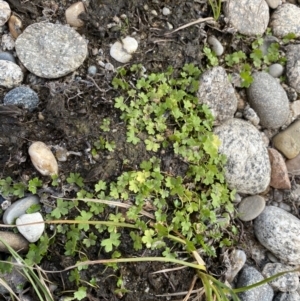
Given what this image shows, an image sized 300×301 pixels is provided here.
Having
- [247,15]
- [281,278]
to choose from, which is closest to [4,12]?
[247,15]

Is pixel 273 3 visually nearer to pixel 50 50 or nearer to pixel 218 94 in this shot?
pixel 218 94

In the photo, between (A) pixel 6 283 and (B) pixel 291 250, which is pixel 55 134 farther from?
(B) pixel 291 250

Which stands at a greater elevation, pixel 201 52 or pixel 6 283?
pixel 201 52

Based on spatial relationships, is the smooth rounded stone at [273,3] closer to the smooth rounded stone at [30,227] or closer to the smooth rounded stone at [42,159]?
the smooth rounded stone at [42,159]

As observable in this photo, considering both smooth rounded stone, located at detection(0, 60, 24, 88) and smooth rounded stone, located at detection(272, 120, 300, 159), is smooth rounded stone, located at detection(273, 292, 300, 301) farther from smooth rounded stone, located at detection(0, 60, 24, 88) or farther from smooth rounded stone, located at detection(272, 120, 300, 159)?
smooth rounded stone, located at detection(0, 60, 24, 88)

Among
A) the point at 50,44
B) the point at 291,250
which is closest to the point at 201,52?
the point at 50,44

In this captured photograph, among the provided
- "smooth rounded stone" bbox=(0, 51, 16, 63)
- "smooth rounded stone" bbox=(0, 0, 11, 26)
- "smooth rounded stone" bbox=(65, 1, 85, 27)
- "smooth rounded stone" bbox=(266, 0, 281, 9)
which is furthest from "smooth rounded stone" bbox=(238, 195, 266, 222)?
"smooth rounded stone" bbox=(0, 0, 11, 26)
